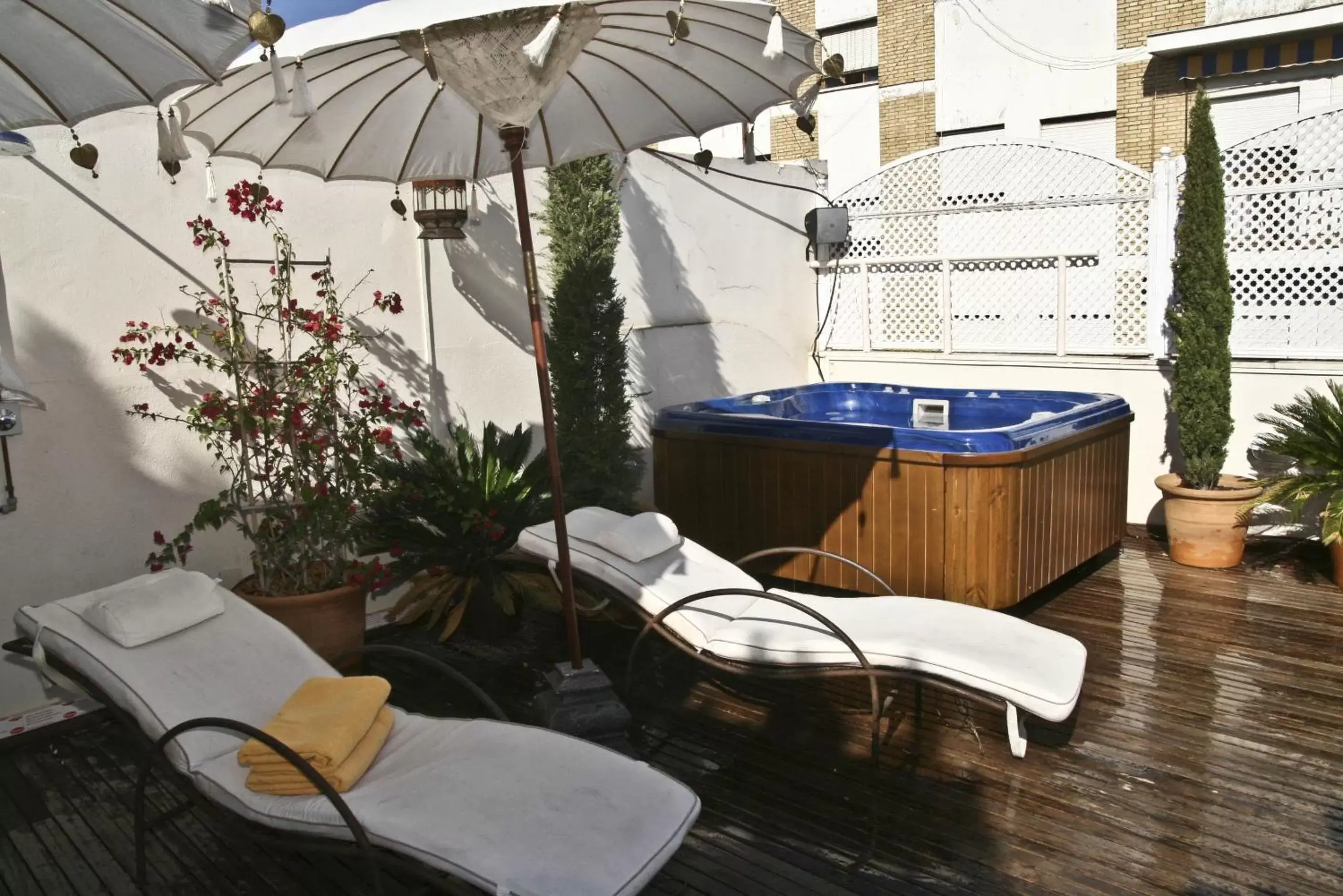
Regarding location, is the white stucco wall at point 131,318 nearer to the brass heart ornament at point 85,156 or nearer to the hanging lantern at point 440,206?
the hanging lantern at point 440,206

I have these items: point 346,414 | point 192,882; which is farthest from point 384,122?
point 192,882

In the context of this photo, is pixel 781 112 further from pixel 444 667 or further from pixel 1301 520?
pixel 444 667

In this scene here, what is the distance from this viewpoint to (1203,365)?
593cm

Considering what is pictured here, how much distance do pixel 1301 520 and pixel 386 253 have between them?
5619 millimetres

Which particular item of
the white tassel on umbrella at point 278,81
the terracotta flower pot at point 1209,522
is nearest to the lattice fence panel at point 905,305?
the terracotta flower pot at point 1209,522

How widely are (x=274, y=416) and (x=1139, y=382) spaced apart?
539cm

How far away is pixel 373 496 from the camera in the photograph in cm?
470

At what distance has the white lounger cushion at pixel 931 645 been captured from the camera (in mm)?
3162

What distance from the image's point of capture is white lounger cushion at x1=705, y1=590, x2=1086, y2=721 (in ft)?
10.4

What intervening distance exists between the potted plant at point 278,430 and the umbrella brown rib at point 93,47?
6.81 ft

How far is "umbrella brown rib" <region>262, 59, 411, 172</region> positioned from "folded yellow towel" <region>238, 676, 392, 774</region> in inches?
73.5

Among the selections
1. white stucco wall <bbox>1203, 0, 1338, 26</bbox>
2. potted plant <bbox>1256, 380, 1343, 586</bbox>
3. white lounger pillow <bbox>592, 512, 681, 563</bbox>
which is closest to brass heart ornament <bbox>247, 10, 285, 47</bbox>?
white lounger pillow <bbox>592, 512, 681, 563</bbox>

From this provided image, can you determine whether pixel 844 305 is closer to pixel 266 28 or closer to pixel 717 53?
pixel 717 53

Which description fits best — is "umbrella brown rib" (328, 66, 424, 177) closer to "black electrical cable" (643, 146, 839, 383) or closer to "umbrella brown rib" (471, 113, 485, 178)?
"umbrella brown rib" (471, 113, 485, 178)
